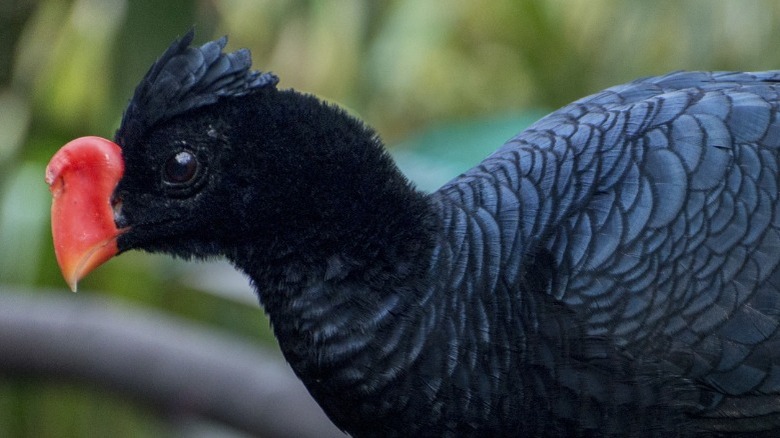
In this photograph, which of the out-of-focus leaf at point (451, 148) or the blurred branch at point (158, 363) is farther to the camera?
the out-of-focus leaf at point (451, 148)

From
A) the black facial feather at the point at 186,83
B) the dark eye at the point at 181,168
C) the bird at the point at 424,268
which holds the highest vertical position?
the black facial feather at the point at 186,83

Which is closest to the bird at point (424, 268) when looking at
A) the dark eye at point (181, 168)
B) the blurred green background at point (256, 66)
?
the dark eye at point (181, 168)

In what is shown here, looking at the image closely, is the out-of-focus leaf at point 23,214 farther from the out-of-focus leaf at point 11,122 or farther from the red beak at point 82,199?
the red beak at point 82,199

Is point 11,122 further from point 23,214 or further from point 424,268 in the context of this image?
point 424,268

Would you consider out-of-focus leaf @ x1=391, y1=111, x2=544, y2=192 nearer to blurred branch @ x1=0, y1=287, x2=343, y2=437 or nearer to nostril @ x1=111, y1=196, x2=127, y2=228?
blurred branch @ x1=0, y1=287, x2=343, y2=437

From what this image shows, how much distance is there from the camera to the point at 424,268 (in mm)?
1762

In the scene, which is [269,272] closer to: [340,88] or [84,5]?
[84,5]

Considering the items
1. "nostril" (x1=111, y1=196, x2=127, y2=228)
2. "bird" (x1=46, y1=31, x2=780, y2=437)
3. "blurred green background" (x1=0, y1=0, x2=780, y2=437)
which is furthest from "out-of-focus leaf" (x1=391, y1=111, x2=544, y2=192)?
"nostril" (x1=111, y1=196, x2=127, y2=228)

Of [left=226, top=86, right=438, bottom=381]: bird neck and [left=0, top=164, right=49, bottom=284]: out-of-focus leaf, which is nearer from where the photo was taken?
[left=226, top=86, right=438, bottom=381]: bird neck

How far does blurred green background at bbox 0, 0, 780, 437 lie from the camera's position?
331cm

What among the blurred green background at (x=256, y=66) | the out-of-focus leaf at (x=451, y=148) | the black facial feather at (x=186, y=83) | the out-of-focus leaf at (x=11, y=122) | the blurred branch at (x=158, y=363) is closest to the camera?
the black facial feather at (x=186, y=83)

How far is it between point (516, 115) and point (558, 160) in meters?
1.72

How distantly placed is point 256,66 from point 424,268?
3346mm

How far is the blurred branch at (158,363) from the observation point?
115 inches
